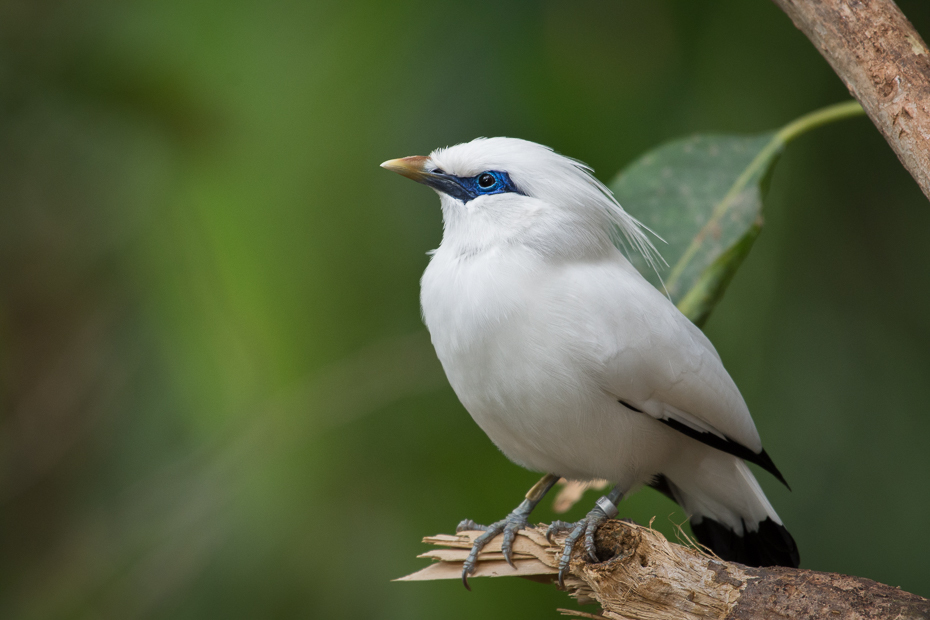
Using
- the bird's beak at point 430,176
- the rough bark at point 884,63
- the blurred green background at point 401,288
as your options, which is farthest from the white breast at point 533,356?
the blurred green background at point 401,288

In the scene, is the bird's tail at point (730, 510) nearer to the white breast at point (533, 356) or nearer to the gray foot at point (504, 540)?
the white breast at point (533, 356)

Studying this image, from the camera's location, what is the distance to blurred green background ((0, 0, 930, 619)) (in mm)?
3293

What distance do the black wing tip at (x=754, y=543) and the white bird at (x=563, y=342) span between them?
0.07m

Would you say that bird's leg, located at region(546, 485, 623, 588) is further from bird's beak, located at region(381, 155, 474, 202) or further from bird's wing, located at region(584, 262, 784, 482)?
bird's beak, located at region(381, 155, 474, 202)

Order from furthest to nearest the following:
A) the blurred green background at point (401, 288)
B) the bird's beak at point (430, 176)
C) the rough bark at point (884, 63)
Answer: the blurred green background at point (401, 288), the bird's beak at point (430, 176), the rough bark at point (884, 63)

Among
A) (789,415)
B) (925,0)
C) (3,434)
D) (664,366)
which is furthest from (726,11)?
(3,434)

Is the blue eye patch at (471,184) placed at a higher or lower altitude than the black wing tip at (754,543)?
higher

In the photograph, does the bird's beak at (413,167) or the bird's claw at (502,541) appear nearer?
the bird's claw at (502,541)

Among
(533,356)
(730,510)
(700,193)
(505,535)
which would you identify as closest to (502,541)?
(505,535)

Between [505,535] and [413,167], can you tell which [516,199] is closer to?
[413,167]

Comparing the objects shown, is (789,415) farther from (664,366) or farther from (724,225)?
(664,366)

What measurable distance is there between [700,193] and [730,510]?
1.01 meters

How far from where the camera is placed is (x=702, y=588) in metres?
1.67

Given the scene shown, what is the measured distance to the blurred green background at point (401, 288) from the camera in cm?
329
